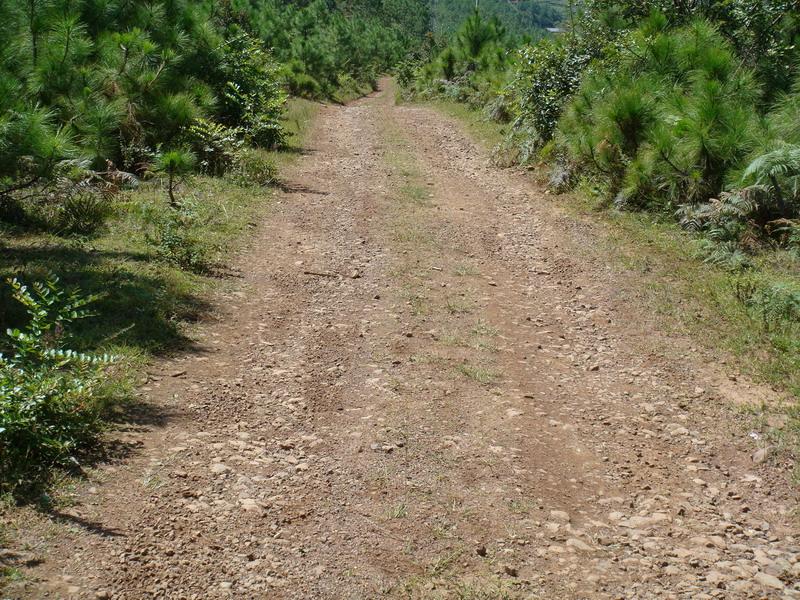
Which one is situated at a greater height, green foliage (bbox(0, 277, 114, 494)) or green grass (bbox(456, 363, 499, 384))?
green foliage (bbox(0, 277, 114, 494))

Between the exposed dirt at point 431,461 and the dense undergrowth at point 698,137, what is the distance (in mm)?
831

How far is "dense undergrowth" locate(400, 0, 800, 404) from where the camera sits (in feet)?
21.2

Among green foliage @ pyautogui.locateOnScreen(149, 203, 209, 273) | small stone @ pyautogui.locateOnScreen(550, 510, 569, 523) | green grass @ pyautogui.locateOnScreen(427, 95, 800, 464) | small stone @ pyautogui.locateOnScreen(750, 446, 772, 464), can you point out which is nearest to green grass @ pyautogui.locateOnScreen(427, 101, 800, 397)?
green grass @ pyautogui.locateOnScreen(427, 95, 800, 464)

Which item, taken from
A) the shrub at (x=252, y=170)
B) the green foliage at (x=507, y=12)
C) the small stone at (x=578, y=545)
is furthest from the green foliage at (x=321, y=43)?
the green foliage at (x=507, y=12)

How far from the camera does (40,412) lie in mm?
3699

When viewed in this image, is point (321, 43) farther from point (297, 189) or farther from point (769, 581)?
point (769, 581)

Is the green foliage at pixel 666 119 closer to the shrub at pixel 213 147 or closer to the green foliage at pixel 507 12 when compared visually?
the shrub at pixel 213 147

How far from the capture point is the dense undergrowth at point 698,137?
255 inches

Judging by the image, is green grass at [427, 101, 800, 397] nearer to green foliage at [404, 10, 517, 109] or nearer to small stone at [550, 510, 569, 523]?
small stone at [550, 510, 569, 523]

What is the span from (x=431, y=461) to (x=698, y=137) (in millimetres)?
5416

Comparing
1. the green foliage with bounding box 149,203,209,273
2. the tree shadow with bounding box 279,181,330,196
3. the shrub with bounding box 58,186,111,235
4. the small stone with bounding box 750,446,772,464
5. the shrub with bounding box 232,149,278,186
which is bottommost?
the tree shadow with bounding box 279,181,330,196

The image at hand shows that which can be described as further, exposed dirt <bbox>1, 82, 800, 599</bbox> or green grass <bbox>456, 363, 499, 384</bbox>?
green grass <bbox>456, 363, 499, 384</bbox>

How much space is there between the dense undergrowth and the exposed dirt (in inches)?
32.7

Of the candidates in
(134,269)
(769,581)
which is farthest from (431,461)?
(134,269)
